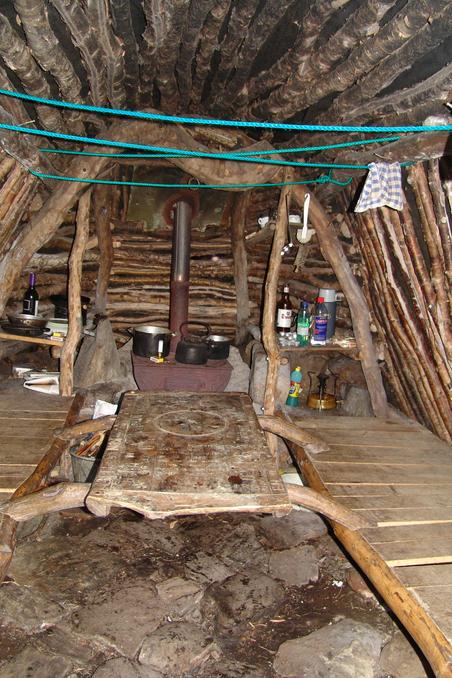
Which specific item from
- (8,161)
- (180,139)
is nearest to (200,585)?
(8,161)

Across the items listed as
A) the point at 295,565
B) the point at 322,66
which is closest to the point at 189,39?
the point at 322,66

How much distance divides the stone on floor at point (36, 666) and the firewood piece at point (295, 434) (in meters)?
2.31

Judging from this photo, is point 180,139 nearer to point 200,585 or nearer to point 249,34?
point 249,34

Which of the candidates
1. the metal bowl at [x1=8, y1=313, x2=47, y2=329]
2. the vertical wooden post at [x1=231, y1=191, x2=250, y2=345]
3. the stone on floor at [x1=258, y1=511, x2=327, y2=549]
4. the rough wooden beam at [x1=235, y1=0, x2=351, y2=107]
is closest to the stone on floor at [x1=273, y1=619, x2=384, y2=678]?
the stone on floor at [x1=258, y1=511, x2=327, y2=549]

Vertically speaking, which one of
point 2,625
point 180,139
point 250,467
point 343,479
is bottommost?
point 2,625

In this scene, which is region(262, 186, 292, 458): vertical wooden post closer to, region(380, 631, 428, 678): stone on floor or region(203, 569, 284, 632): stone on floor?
region(203, 569, 284, 632): stone on floor

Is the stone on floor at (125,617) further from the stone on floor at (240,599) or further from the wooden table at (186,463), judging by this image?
the wooden table at (186,463)

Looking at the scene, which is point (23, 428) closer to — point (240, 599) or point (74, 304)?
point (74, 304)

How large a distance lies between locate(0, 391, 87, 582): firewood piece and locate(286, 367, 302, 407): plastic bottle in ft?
8.86

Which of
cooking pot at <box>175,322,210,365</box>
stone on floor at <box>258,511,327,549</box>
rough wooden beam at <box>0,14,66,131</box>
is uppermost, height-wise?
rough wooden beam at <box>0,14,66,131</box>

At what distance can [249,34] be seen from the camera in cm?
330

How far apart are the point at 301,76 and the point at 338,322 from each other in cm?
347

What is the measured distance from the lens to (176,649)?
3.25 meters

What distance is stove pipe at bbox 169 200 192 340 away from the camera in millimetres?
6707
